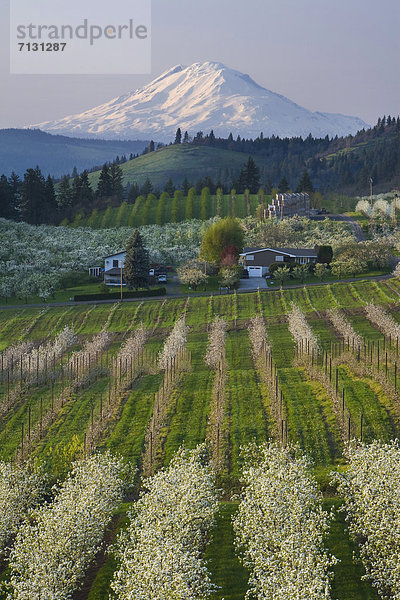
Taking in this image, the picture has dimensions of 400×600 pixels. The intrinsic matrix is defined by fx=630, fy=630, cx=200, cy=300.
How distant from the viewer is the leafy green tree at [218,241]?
109188mm

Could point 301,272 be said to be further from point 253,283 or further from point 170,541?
point 170,541

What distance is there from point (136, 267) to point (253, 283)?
59.7 ft

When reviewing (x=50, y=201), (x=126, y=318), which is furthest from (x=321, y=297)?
(x=50, y=201)

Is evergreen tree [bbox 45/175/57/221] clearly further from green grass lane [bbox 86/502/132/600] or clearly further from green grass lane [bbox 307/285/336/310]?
green grass lane [bbox 86/502/132/600]

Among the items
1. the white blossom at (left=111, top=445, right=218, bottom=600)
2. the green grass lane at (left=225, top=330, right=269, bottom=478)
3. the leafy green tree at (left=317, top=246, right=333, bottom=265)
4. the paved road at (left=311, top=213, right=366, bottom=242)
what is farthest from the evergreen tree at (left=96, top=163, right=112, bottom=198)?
the white blossom at (left=111, top=445, right=218, bottom=600)

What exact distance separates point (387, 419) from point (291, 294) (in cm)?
4472

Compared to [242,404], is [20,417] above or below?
below

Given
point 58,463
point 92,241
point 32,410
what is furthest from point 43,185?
point 58,463

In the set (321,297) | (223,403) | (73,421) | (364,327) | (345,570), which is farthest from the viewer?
(321,297)

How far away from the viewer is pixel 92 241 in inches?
4980

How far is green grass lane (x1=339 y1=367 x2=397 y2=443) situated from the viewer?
39.3m

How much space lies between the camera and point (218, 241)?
10988 cm

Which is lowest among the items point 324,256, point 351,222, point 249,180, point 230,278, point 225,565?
point 225,565

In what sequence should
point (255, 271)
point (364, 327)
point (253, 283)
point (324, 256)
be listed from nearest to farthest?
point (364, 327) → point (253, 283) → point (324, 256) → point (255, 271)
